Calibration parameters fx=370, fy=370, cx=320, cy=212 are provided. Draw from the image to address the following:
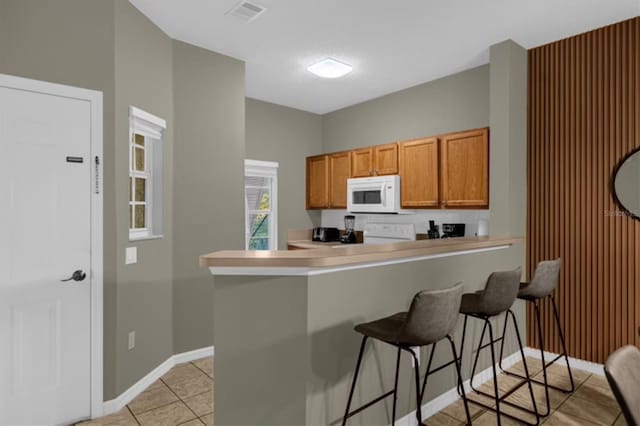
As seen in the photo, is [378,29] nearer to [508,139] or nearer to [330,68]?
[330,68]

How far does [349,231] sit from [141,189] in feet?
9.88

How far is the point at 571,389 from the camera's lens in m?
2.85

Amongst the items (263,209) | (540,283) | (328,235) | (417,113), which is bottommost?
(540,283)

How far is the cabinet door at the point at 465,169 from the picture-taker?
11.9ft

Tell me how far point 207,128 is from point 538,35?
10.1ft

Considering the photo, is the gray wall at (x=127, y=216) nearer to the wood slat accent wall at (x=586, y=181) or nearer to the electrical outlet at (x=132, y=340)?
the electrical outlet at (x=132, y=340)

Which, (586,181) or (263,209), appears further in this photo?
(263,209)

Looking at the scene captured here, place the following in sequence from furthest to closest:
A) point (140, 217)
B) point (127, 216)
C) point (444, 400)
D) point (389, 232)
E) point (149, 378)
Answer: point (389, 232) → point (140, 217) → point (149, 378) → point (127, 216) → point (444, 400)

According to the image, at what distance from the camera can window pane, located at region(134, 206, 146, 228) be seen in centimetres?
303

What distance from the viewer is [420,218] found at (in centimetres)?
464

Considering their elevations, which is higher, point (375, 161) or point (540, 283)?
point (375, 161)

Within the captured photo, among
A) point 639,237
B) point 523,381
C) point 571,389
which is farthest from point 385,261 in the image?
point 639,237

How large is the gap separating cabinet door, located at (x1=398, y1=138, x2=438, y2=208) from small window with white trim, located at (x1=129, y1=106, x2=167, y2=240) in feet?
8.71

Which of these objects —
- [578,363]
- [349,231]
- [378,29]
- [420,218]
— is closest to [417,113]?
[420,218]
